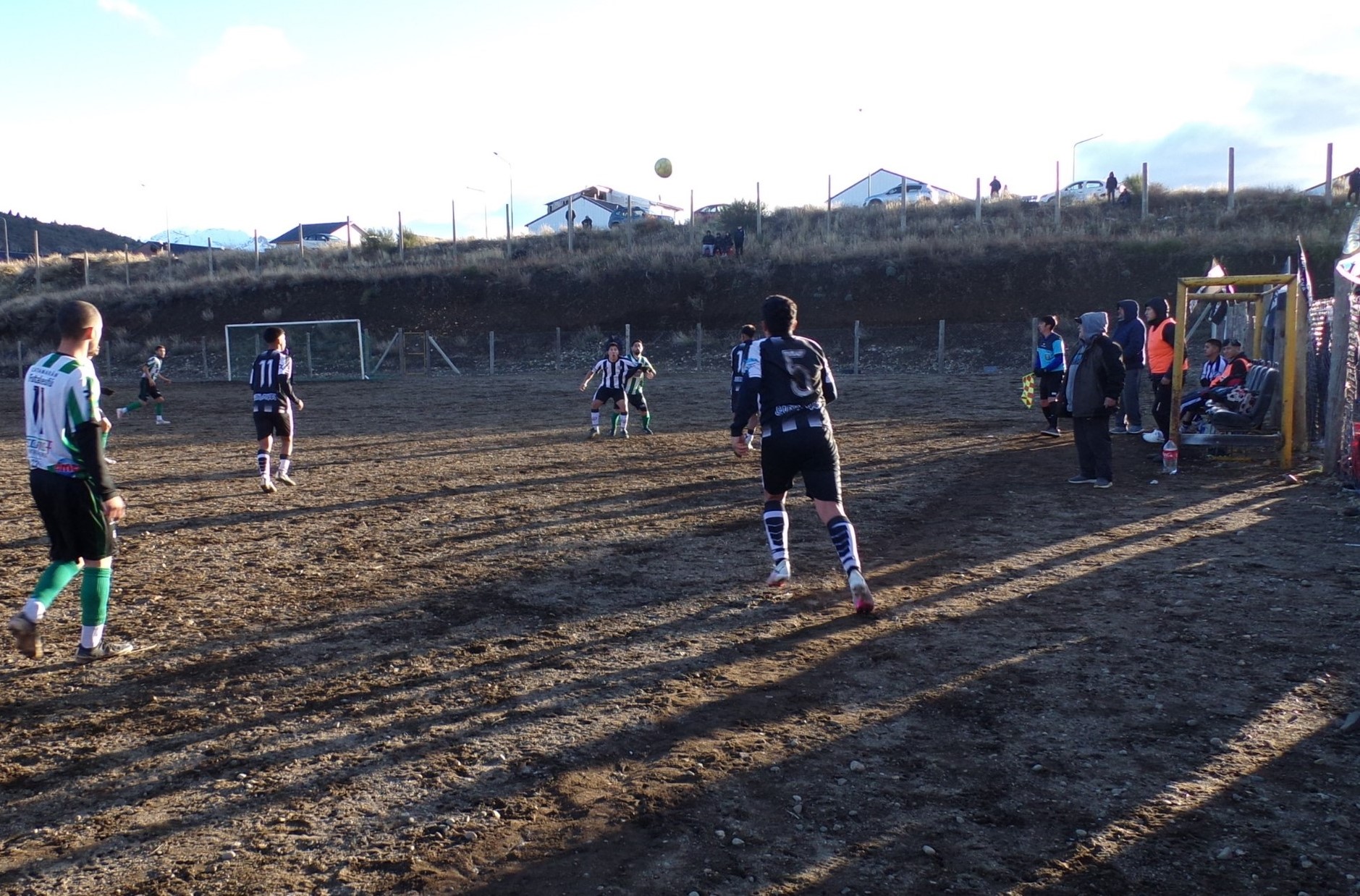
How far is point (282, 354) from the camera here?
10.7m

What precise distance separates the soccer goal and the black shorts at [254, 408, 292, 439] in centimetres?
2411

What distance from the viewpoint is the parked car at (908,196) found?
157 ft

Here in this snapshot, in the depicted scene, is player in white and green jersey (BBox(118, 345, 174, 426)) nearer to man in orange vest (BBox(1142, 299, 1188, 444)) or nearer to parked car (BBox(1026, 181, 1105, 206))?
man in orange vest (BBox(1142, 299, 1188, 444))

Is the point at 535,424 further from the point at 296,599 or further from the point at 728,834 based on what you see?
the point at 728,834

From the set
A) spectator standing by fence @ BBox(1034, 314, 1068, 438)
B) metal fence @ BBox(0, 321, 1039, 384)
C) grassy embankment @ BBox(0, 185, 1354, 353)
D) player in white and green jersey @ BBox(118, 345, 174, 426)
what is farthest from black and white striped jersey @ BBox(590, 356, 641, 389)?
grassy embankment @ BBox(0, 185, 1354, 353)

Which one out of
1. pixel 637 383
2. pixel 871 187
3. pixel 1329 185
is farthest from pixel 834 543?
pixel 871 187

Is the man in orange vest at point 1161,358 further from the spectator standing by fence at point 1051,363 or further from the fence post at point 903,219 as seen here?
the fence post at point 903,219

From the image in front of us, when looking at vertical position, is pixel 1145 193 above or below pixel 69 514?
above

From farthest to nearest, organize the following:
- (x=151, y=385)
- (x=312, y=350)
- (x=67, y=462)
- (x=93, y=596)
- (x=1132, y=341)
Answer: (x=312, y=350), (x=151, y=385), (x=1132, y=341), (x=93, y=596), (x=67, y=462)

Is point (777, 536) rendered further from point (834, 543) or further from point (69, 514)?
point (69, 514)

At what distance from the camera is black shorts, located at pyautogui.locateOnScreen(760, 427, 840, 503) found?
235 inches

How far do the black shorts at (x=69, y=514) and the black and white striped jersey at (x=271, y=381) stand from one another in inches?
225

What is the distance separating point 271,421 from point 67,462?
5911 mm

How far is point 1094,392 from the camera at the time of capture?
9.82m
